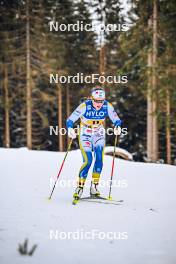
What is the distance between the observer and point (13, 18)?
2378 centimetres

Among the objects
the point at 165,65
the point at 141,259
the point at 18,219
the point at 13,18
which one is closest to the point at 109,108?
the point at 18,219

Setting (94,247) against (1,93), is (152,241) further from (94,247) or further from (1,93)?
(1,93)

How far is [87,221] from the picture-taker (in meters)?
5.30

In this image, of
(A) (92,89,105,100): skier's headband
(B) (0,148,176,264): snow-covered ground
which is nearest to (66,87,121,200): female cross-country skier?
(A) (92,89,105,100): skier's headband

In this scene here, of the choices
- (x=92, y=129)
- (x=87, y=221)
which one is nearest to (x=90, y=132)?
(x=92, y=129)

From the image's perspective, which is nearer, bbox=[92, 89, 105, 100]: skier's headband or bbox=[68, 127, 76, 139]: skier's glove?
bbox=[68, 127, 76, 139]: skier's glove

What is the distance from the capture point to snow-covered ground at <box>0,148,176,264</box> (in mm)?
4051

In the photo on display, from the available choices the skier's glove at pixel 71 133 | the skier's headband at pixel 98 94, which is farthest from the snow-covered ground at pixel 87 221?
the skier's headband at pixel 98 94

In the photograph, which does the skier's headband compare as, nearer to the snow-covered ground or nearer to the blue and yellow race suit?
the blue and yellow race suit

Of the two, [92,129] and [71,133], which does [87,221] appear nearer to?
[71,133]

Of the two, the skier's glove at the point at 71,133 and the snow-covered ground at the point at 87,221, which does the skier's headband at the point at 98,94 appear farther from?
the snow-covered ground at the point at 87,221

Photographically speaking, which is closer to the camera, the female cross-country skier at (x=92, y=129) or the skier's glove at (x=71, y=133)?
the skier's glove at (x=71, y=133)

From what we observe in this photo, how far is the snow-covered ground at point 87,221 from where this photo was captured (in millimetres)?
4051

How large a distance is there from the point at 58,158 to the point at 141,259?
842cm
